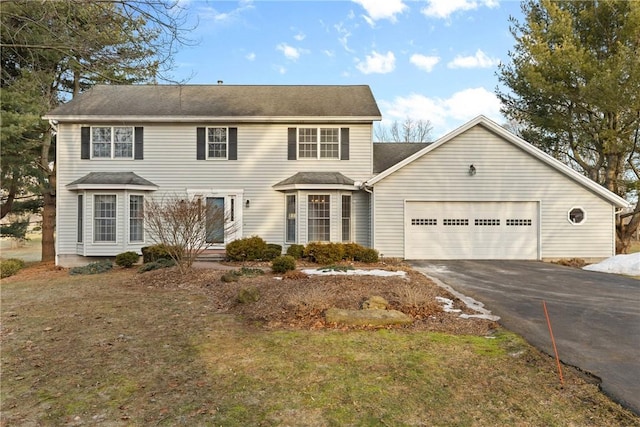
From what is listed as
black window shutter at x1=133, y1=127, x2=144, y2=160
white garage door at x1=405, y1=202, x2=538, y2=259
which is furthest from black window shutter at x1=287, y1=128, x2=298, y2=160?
black window shutter at x1=133, y1=127, x2=144, y2=160

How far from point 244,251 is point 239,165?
3.65 meters

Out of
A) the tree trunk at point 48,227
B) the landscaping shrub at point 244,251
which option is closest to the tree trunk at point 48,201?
the tree trunk at point 48,227

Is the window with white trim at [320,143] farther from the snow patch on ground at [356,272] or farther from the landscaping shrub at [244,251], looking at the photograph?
the snow patch on ground at [356,272]

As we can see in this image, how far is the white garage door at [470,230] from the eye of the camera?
13.7 m

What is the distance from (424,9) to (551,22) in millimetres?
8700

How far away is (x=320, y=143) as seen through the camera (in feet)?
48.0

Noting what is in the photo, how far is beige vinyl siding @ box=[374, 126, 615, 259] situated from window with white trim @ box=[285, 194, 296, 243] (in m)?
3.04

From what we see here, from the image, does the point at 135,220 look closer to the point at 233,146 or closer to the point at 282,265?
the point at 233,146

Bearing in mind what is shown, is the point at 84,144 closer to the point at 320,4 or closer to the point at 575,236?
the point at 320,4

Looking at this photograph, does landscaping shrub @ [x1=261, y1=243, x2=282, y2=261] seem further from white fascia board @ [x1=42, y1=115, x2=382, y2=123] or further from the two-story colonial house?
white fascia board @ [x1=42, y1=115, x2=382, y2=123]

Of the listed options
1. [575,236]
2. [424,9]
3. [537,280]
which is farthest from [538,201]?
[424,9]

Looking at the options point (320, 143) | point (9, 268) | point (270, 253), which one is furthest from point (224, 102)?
point (9, 268)

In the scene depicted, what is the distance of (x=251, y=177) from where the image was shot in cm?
1448

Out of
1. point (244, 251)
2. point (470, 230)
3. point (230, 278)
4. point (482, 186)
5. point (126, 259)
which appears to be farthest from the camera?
point (470, 230)
